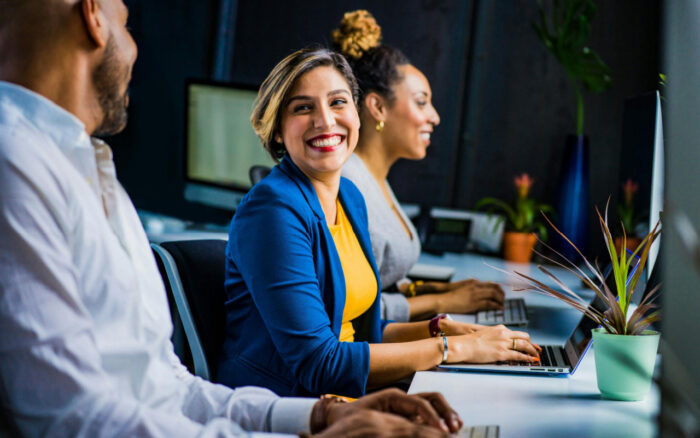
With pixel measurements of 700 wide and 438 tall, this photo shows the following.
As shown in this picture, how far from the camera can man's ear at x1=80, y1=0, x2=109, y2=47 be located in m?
0.86

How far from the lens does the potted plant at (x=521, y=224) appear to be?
9.89ft

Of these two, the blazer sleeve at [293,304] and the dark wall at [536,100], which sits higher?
the dark wall at [536,100]

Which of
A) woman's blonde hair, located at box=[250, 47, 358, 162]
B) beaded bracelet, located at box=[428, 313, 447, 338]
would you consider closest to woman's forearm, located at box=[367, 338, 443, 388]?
beaded bracelet, located at box=[428, 313, 447, 338]

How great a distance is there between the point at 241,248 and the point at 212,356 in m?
0.26

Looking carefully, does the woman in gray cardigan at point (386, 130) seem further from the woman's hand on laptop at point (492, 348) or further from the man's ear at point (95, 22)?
the man's ear at point (95, 22)

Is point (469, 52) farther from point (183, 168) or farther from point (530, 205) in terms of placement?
point (183, 168)

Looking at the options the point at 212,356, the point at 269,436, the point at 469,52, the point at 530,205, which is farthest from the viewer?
the point at 469,52

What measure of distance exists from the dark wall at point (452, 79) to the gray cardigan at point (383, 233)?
135 centimetres

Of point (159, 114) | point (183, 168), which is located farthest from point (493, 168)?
point (159, 114)

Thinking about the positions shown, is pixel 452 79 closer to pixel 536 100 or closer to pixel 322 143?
pixel 536 100

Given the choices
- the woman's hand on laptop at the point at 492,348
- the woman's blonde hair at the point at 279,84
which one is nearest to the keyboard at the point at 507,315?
the woman's hand on laptop at the point at 492,348

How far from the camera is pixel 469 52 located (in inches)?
135

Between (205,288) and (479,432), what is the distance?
2.35ft

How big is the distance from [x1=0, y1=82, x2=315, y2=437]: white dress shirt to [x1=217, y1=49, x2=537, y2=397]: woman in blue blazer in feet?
1.06
